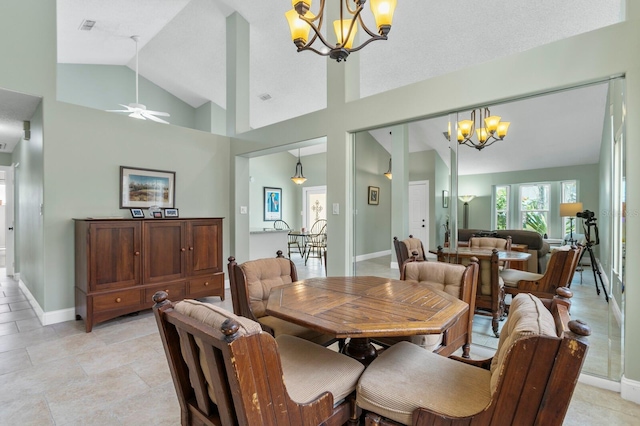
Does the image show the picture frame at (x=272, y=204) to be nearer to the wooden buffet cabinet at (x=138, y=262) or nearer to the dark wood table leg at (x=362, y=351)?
the wooden buffet cabinet at (x=138, y=262)

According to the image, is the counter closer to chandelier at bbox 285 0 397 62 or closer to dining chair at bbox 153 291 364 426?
chandelier at bbox 285 0 397 62

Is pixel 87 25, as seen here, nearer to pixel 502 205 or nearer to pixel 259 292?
pixel 259 292

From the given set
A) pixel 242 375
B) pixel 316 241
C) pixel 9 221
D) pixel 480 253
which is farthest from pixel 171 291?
pixel 316 241

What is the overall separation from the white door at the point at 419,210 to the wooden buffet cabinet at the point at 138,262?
8.48ft

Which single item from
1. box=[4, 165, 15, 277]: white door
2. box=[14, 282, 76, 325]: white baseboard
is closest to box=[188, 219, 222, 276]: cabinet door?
box=[14, 282, 76, 325]: white baseboard

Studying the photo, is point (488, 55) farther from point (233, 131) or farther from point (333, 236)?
point (233, 131)

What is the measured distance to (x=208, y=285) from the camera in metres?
4.30

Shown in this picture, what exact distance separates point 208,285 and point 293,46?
3869 millimetres

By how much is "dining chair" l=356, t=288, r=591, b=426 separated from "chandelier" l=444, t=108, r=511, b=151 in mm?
1833

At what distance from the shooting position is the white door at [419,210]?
348cm

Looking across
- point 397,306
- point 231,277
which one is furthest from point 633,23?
point 231,277

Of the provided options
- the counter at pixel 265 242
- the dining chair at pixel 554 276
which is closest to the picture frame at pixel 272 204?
the counter at pixel 265 242

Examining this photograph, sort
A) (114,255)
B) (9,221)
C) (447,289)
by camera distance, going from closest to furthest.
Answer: (447,289), (114,255), (9,221)

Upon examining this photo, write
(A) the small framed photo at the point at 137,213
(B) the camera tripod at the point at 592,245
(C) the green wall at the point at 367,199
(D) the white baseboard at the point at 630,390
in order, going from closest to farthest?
(D) the white baseboard at the point at 630,390 < (B) the camera tripod at the point at 592,245 < (C) the green wall at the point at 367,199 < (A) the small framed photo at the point at 137,213
